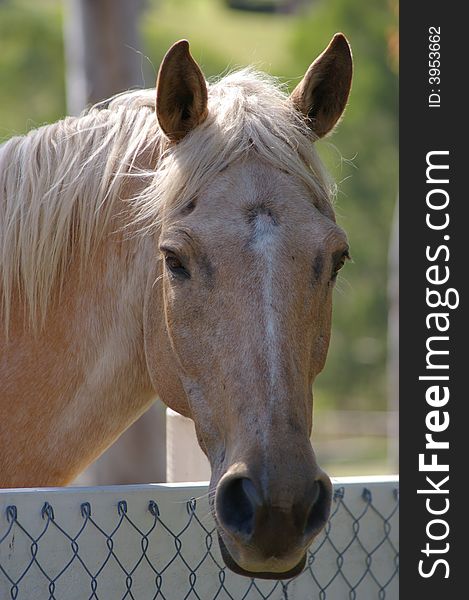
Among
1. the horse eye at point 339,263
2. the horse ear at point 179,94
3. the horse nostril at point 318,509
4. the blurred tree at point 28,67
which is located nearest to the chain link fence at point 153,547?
the horse nostril at point 318,509

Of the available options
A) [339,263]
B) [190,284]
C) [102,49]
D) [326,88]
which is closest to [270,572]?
[190,284]

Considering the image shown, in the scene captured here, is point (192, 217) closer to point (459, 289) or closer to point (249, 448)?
point (249, 448)

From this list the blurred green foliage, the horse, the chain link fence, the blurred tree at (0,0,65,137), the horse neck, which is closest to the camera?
the horse

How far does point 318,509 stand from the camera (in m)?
2.42

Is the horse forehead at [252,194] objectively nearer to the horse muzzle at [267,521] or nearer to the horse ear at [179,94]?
the horse ear at [179,94]

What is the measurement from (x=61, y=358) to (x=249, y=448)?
3.12 ft

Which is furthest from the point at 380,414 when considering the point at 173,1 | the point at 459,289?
the point at 459,289

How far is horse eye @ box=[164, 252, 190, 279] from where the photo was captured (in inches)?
109

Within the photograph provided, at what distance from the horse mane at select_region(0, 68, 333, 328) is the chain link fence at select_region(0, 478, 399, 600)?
0.73m

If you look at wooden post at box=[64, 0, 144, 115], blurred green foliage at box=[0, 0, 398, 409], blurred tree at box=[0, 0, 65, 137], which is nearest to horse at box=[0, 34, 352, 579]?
wooden post at box=[64, 0, 144, 115]

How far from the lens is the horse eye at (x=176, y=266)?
2.76 metres

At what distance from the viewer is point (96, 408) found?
3.08 m

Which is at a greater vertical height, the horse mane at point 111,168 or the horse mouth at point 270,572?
the horse mane at point 111,168

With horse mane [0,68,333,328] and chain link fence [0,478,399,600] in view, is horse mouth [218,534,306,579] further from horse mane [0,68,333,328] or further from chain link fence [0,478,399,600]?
horse mane [0,68,333,328]
